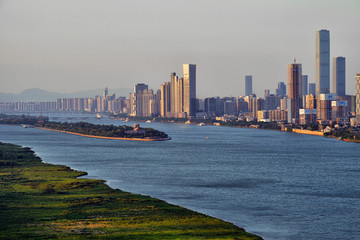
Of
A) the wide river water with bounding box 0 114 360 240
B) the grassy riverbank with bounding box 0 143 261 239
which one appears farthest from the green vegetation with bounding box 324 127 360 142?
the grassy riverbank with bounding box 0 143 261 239

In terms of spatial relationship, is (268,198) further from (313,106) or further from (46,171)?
(313,106)

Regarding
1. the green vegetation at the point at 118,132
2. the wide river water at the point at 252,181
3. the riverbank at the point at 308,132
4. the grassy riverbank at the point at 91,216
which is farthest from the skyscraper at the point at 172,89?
the grassy riverbank at the point at 91,216

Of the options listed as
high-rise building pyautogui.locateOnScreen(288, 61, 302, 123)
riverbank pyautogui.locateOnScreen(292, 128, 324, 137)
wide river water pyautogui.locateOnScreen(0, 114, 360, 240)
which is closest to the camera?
wide river water pyautogui.locateOnScreen(0, 114, 360, 240)

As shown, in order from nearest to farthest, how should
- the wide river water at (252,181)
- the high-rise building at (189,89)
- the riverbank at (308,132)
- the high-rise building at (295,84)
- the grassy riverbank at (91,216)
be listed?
the grassy riverbank at (91,216)
the wide river water at (252,181)
the riverbank at (308,132)
the high-rise building at (295,84)
the high-rise building at (189,89)

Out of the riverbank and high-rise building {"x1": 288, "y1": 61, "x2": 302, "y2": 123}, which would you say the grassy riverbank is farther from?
high-rise building {"x1": 288, "y1": 61, "x2": 302, "y2": 123}

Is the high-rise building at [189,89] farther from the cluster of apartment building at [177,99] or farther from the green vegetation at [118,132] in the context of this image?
the green vegetation at [118,132]

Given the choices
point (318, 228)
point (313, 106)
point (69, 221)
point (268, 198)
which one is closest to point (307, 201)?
point (268, 198)
